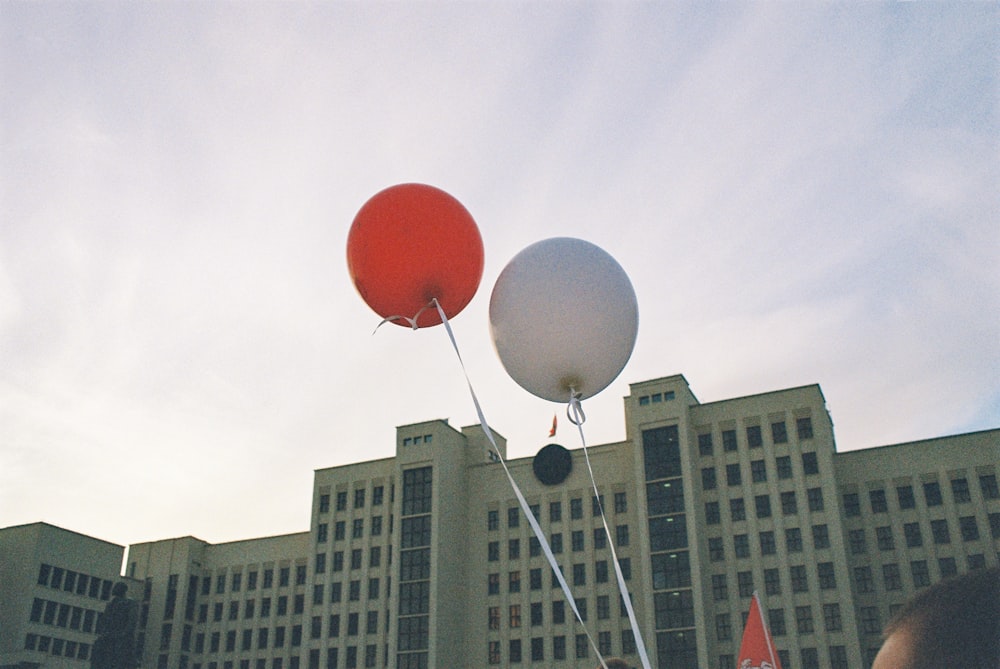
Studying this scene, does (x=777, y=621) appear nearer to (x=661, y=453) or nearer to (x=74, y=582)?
(x=661, y=453)

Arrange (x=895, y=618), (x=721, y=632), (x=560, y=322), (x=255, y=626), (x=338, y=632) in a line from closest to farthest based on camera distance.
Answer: (x=895, y=618) → (x=560, y=322) → (x=721, y=632) → (x=338, y=632) → (x=255, y=626)

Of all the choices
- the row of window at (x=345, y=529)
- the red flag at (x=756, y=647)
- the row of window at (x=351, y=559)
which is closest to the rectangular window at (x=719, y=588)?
the row of window at (x=351, y=559)

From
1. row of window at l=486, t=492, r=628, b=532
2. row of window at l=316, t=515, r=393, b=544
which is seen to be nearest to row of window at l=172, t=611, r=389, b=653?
row of window at l=316, t=515, r=393, b=544

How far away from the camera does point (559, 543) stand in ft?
179

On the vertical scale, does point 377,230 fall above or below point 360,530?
→ below

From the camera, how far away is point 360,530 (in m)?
59.9

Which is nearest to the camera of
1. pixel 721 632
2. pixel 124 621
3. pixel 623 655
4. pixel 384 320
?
pixel 384 320

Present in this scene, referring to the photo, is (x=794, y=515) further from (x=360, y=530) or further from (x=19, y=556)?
(x=19, y=556)

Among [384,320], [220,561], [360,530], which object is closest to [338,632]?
[360,530]

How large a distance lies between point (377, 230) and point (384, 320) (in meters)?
0.92

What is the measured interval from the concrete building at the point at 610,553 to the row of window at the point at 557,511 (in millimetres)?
125

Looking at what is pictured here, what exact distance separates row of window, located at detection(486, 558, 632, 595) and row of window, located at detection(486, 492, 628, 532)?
3.12m

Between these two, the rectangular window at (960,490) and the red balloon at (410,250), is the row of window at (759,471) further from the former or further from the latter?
the red balloon at (410,250)

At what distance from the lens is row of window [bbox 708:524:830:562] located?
4691cm
